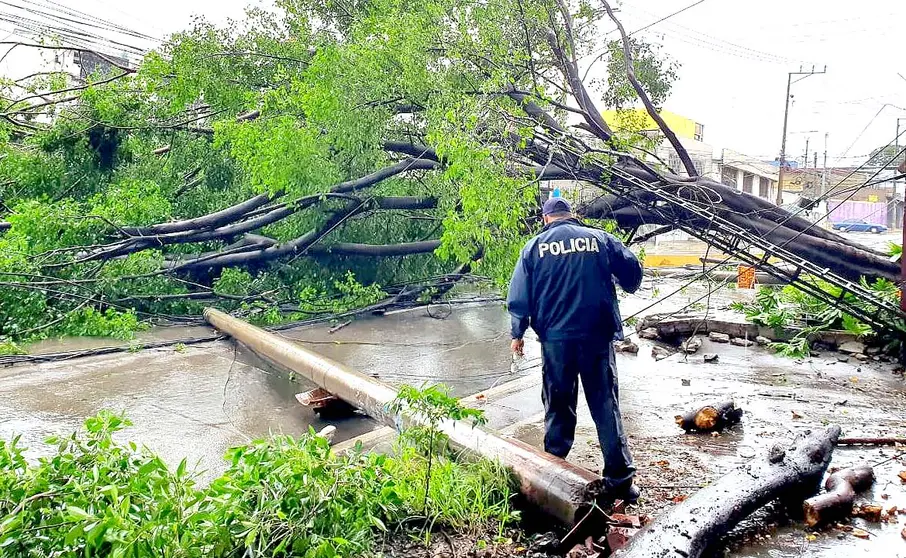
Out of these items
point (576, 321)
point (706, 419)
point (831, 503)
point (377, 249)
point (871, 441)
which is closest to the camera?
point (831, 503)

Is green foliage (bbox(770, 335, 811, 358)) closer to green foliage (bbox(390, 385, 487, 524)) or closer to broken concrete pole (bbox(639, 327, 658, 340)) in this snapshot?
broken concrete pole (bbox(639, 327, 658, 340))

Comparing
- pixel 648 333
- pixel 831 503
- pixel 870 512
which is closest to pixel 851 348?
pixel 648 333

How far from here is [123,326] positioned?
8562mm

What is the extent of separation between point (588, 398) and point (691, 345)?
490 cm

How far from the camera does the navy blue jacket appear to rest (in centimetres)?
362

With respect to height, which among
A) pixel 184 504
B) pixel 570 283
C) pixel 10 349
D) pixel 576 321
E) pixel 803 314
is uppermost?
pixel 570 283

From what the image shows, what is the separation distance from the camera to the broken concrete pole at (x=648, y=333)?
8719 mm

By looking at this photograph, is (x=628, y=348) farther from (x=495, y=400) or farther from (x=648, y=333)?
(x=495, y=400)

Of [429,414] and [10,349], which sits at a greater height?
[429,414]

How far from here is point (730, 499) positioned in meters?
3.06

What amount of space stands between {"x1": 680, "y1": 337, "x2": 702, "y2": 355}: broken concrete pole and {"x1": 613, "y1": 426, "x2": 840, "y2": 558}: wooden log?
407cm

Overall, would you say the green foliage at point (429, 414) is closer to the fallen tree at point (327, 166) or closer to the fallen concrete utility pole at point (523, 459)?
the fallen concrete utility pole at point (523, 459)

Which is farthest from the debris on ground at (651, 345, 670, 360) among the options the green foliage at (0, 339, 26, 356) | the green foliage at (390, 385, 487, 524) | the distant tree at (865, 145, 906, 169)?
the green foliage at (0, 339, 26, 356)

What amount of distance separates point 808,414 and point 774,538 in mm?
→ 2499
